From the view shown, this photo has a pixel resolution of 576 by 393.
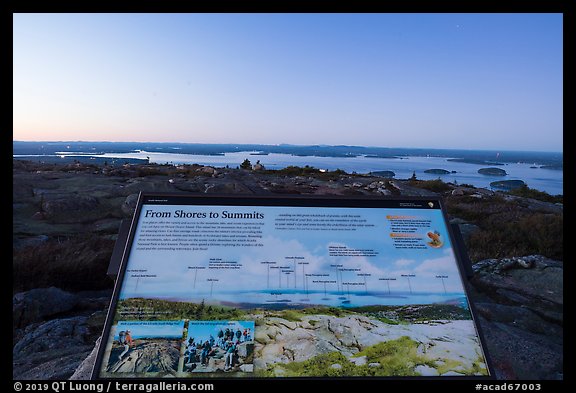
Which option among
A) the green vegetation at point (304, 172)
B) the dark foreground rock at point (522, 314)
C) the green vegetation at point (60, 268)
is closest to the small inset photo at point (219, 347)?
the dark foreground rock at point (522, 314)

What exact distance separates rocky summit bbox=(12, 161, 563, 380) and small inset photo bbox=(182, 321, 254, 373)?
0.21 ft

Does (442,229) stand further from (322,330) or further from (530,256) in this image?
(530,256)

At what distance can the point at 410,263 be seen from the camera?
11.8ft

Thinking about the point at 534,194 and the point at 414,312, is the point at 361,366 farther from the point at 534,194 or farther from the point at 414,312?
the point at 534,194

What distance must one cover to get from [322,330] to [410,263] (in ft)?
3.80

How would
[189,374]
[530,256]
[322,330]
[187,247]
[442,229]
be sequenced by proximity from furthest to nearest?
[530,256] → [442,229] → [187,247] → [322,330] → [189,374]

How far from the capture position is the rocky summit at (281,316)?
10.2 ft

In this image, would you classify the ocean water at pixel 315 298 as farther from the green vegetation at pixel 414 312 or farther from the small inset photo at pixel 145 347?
the small inset photo at pixel 145 347

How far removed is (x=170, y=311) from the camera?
3199 mm

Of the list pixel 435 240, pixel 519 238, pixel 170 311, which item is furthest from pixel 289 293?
pixel 519 238

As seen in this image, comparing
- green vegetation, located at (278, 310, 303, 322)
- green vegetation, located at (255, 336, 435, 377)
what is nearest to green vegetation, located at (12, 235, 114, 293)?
green vegetation, located at (278, 310, 303, 322)

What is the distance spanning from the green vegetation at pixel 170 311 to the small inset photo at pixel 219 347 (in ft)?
0.21

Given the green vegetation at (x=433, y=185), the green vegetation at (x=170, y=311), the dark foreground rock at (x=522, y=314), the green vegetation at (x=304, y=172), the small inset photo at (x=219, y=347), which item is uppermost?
the green vegetation at (x=304, y=172)

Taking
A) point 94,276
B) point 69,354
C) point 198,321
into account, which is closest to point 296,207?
point 198,321
